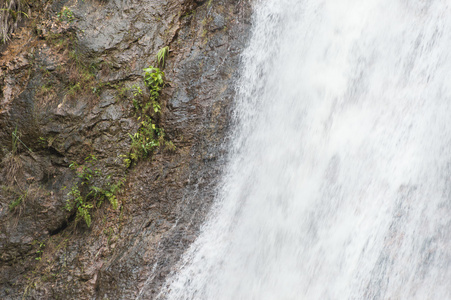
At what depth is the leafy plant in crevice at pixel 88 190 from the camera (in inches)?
159

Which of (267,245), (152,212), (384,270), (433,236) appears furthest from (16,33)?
(433,236)

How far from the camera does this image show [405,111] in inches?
160

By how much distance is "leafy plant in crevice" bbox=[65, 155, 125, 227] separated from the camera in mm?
4051

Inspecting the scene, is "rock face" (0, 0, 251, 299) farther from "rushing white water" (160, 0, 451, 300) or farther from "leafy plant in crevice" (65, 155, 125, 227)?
"rushing white water" (160, 0, 451, 300)

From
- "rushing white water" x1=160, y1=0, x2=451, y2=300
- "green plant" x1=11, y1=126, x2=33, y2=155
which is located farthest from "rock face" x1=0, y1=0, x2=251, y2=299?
"rushing white water" x1=160, y1=0, x2=451, y2=300

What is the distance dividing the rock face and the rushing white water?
381 mm

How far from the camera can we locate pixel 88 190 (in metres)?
4.09

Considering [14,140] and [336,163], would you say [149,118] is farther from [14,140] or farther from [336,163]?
[336,163]

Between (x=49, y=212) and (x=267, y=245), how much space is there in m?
2.80

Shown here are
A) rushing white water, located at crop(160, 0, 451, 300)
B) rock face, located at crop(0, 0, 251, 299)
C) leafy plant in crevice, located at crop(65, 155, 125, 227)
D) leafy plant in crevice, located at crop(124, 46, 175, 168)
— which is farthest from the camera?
leafy plant in crevice, located at crop(124, 46, 175, 168)

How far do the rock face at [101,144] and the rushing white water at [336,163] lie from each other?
1.25 feet

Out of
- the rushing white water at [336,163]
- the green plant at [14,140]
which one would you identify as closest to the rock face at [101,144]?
the green plant at [14,140]

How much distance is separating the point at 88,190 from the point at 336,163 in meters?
3.23

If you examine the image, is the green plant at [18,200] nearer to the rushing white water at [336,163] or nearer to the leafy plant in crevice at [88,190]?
the leafy plant in crevice at [88,190]
